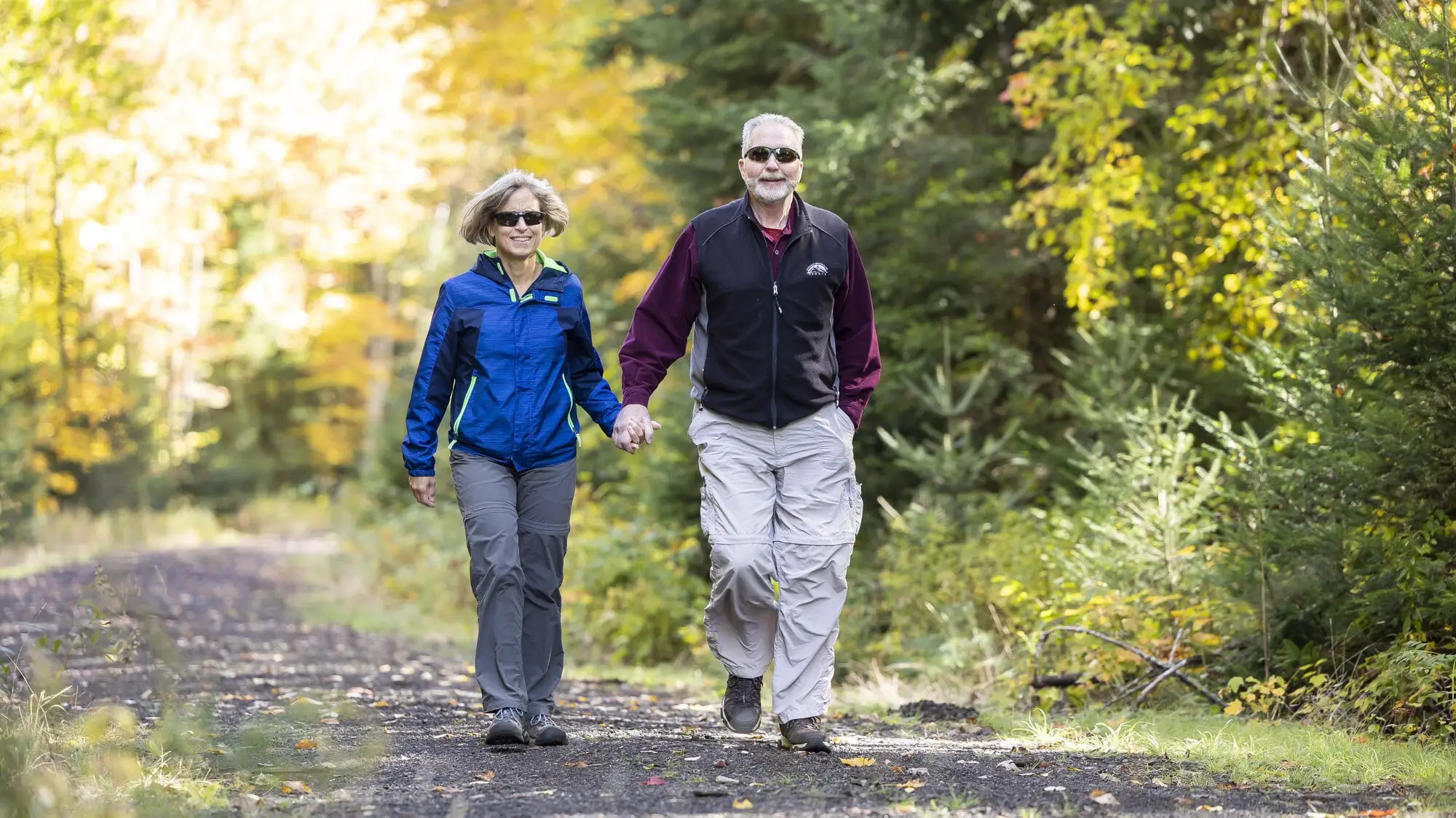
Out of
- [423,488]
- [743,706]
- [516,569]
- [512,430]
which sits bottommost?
[743,706]

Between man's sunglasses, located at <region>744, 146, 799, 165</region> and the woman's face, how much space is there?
0.92 m

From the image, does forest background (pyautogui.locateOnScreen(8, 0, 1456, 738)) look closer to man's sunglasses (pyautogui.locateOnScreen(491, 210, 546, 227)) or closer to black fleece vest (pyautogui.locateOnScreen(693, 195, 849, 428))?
black fleece vest (pyautogui.locateOnScreen(693, 195, 849, 428))

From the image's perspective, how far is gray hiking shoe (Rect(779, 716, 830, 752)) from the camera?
205 inches

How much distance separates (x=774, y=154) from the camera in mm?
5340

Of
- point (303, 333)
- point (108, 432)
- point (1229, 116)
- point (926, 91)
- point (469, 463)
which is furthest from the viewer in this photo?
point (303, 333)

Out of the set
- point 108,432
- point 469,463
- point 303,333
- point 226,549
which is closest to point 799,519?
point 469,463

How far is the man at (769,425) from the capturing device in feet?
17.5

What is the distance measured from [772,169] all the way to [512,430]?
1404 mm

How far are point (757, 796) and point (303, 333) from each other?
27543 mm

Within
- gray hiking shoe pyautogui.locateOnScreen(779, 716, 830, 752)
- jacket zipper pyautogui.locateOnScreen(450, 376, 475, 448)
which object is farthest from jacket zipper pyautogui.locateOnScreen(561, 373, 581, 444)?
gray hiking shoe pyautogui.locateOnScreen(779, 716, 830, 752)

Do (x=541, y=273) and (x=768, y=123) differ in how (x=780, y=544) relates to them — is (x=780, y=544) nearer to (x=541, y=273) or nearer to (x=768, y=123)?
(x=541, y=273)

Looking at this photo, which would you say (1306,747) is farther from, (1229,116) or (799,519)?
(1229,116)

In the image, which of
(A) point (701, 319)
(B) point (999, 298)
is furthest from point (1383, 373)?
(B) point (999, 298)

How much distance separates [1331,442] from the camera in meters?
5.92
